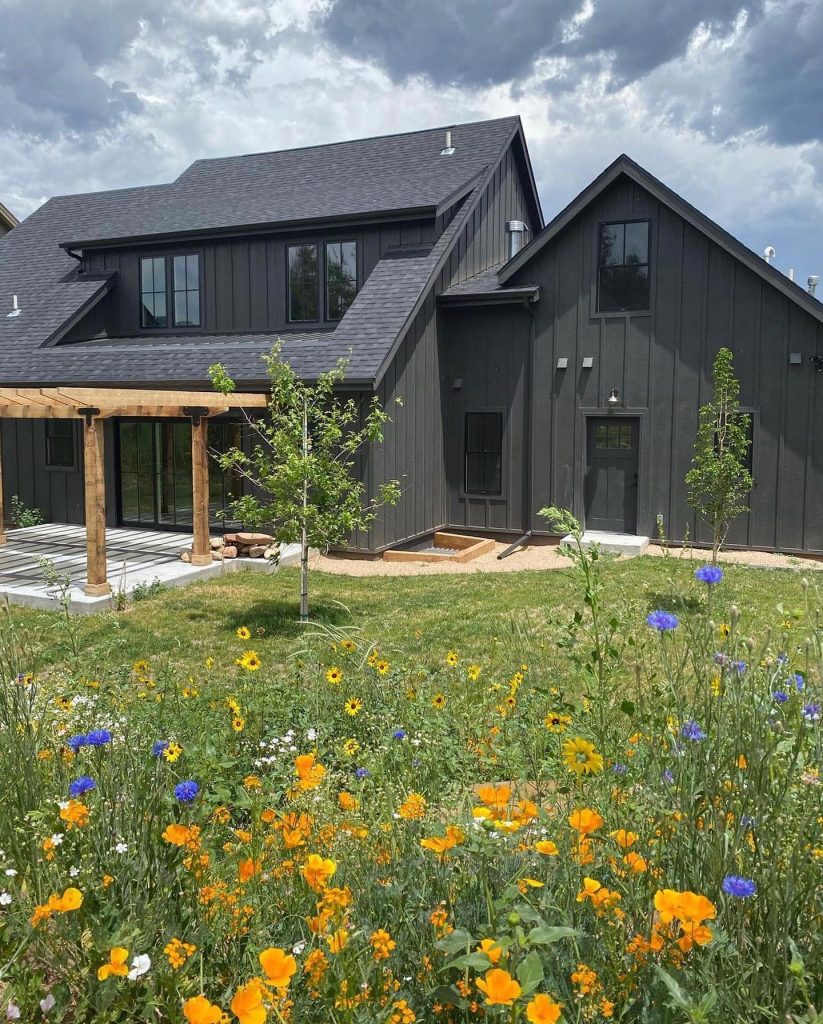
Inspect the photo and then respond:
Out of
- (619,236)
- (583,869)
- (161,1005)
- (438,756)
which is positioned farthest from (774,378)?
(161,1005)

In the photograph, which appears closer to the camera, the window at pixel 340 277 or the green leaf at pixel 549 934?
the green leaf at pixel 549 934

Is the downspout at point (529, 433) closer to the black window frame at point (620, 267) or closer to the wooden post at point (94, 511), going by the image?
the black window frame at point (620, 267)

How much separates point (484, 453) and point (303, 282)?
494 centimetres

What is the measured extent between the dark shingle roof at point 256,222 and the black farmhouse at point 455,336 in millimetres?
66

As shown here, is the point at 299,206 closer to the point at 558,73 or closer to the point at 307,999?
the point at 558,73

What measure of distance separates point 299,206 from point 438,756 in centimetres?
1464

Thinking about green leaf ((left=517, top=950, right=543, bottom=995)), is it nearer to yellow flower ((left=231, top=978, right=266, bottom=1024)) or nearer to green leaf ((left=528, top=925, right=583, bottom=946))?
green leaf ((left=528, top=925, right=583, bottom=946))

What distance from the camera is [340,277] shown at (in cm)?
1605

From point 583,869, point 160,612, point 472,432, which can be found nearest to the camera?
point 583,869

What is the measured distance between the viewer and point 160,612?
9695 millimetres

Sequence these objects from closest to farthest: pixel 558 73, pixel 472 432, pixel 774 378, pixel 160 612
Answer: pixel 160 612
pixel 774 378
pixel 472 432
pixel 558 73

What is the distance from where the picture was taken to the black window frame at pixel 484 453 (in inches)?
615

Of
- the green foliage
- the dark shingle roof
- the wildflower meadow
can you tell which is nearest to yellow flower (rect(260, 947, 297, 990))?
the wildflower meadow

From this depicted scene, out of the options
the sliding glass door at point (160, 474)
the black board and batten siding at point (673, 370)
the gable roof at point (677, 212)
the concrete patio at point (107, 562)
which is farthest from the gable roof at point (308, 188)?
the concrete patio at point (107, 562)
